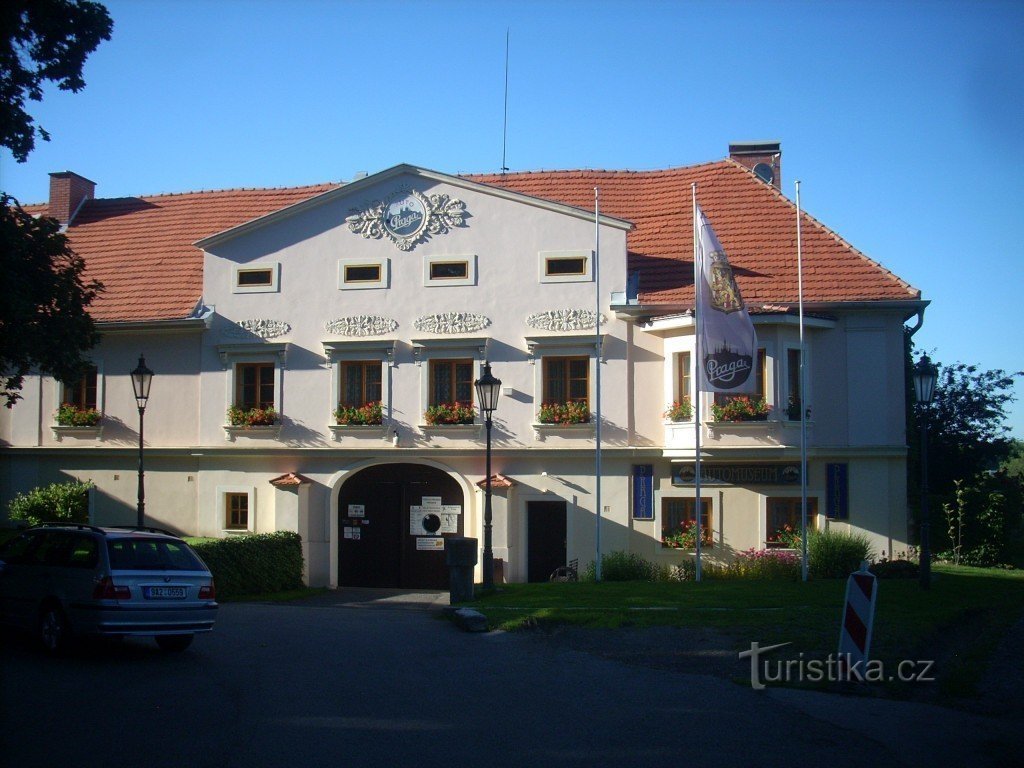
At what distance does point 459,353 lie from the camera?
25828 millimetres

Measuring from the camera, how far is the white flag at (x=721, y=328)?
71.7 feet

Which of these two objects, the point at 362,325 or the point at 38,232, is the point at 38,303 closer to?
the point at 38,232

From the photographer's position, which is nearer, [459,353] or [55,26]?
[55,26]

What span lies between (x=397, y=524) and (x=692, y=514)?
7.71m

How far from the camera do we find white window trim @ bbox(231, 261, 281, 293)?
26.9m

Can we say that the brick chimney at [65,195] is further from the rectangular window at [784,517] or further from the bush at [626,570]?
the rectangular window at [784,517]

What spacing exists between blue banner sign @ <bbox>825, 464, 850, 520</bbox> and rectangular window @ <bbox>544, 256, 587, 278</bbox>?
7.64 metres

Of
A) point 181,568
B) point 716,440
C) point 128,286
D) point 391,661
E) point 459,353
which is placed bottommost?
point 391,661

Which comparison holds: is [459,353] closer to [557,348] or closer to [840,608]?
[557,348]

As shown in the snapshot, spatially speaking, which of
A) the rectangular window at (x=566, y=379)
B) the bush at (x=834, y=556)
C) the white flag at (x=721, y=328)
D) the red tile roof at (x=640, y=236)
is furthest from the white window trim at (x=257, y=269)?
the bush at (x=834, y=556)

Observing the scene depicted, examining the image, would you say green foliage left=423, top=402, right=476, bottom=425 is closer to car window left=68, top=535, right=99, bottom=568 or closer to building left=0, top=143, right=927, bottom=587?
building left=0, top=143, right=927, bottom=587

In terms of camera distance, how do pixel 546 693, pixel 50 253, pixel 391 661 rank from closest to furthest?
1. pixel 546 693
2. pixel 391 661
3. pixel 50 253

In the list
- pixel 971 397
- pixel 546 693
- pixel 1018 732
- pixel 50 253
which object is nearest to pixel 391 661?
pixel 546 693

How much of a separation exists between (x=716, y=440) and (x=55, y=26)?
15.8 meters
